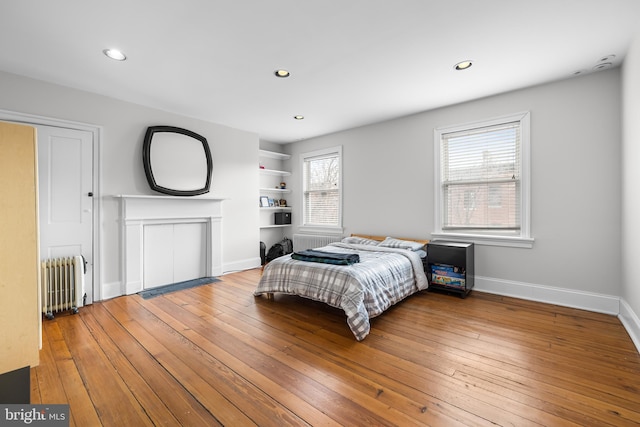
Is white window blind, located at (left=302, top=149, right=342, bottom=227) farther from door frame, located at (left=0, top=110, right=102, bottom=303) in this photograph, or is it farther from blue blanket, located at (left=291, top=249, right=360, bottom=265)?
door frame, located at (left=0, top=110, right=102, bottom=303)

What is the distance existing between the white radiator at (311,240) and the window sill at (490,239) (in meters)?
1.89

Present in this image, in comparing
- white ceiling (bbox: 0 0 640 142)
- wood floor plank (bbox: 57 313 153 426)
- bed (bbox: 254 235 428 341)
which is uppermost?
white ceiling (bbox: 0 0 640 142)

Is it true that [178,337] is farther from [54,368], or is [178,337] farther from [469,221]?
[469,221]

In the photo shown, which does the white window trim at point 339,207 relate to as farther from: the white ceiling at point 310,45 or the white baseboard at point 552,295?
the white baseboard at point 552,295

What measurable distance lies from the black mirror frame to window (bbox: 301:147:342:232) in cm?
198

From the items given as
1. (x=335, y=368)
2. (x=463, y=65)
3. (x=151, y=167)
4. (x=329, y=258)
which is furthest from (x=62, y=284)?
(x=463, y=65)

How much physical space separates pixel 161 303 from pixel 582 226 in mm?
4855

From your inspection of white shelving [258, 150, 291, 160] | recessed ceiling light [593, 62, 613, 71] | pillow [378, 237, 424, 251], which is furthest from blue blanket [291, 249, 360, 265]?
recessed ceiling light [593, 62, 613, 71]

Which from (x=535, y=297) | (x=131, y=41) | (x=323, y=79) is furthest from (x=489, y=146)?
(x=131, y=41)

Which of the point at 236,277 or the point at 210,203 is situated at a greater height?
the point at 210,203

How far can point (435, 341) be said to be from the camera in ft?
7.81

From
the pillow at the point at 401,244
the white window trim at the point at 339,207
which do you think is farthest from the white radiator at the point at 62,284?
the pillow at the point at 401,244

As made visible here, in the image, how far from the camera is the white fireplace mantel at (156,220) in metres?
3.63

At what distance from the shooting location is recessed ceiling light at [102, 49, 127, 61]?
2.53 meters
